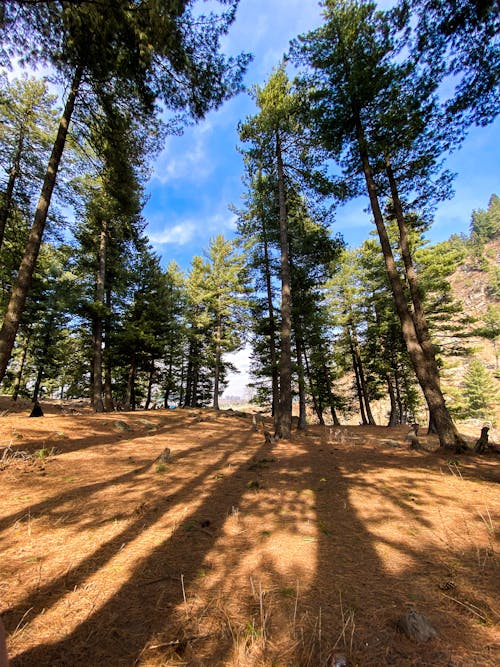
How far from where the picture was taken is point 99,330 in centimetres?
1457

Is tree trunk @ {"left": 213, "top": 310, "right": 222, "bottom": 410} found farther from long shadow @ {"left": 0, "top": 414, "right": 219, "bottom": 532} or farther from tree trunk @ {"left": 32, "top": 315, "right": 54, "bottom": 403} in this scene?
long shadow @ {"left": 0, "top": 414, "right": 219, "bottom": 532}

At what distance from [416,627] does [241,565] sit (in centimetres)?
151

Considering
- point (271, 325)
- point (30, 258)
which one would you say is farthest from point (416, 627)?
point (271, 325)

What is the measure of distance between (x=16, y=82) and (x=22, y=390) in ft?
72.4

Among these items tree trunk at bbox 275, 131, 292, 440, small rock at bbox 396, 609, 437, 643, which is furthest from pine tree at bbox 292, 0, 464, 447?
small rock at bbox 396, 609, 437, 643

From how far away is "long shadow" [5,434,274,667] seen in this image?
1.70 meters

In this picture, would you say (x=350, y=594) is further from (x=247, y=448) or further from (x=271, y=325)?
(x=271, y=325)

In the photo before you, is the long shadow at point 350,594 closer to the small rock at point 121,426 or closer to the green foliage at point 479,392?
the small rock at point 121,426

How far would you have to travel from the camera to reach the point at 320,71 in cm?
962

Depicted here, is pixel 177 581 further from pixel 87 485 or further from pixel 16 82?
pixel 16 82

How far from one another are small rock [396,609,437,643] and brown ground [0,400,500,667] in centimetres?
Answer: 4

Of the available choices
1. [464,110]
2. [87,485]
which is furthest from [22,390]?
[464,110]

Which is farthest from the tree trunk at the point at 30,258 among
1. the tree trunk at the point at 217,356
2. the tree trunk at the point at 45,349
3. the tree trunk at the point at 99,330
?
the tree trunk at the point at 45,349

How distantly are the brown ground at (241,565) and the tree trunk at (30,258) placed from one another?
2542mm
